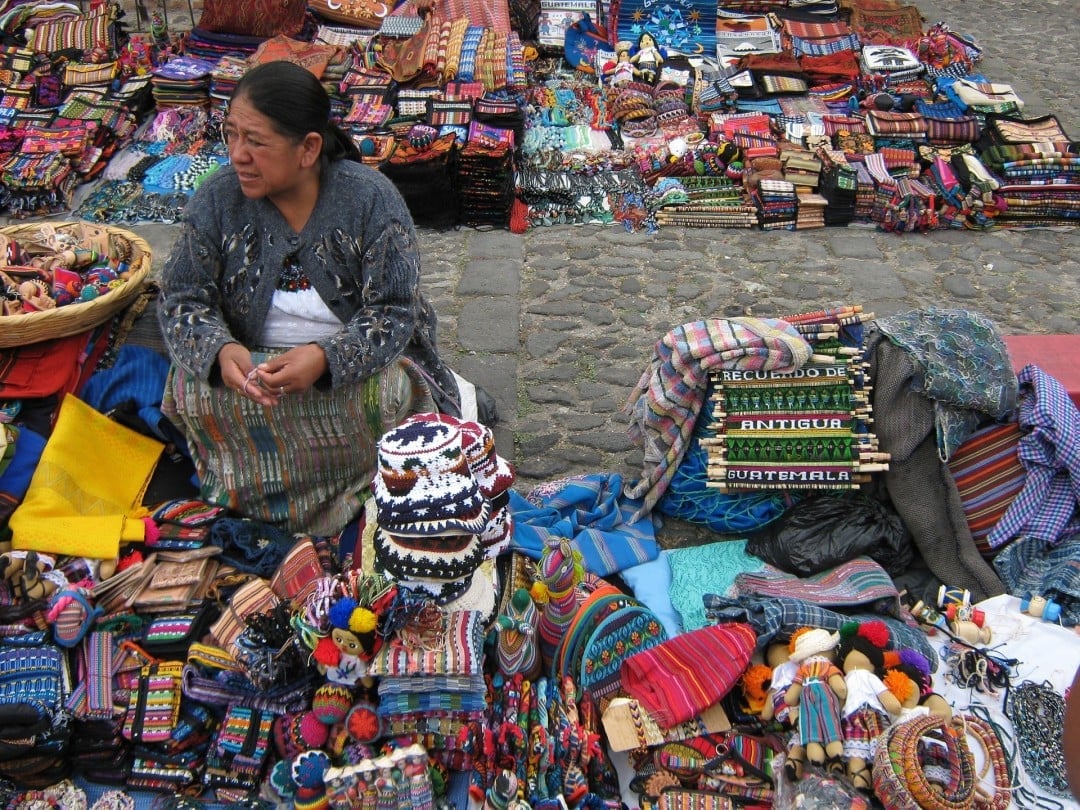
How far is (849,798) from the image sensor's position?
6.95 ft

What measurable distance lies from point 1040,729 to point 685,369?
1.50m

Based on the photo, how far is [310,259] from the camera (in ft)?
8.87

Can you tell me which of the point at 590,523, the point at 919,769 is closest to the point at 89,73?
the point at 590,523

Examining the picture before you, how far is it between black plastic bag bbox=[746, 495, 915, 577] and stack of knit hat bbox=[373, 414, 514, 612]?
1.25 meters

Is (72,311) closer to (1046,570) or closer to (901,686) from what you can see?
(901,686)

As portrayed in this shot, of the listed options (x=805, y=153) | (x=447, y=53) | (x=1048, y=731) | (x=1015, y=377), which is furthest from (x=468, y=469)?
(x=447, y=53)

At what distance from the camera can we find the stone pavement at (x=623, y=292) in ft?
13.0

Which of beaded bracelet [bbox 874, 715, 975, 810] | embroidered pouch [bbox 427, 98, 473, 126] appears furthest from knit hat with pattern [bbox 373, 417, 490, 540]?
embroidered pouch [bbox 427, 98, 473, 126]

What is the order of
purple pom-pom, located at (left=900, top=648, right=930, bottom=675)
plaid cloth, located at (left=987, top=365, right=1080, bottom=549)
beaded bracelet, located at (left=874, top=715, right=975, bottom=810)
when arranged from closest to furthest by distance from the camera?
beaded bracelet, located at (left=874, top=715, right=975, bottom=810) → purple pom-pom, located at (left=900, top=648, right=930, bottom=675) → plaid cloth, located at (left=987, top=365, right=1080, bottom=549)

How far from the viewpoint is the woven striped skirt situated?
2791 millimetres

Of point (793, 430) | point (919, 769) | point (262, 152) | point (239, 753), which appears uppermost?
point (262, 152)

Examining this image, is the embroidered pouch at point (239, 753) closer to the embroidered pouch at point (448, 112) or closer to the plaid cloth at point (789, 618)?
the plaid cloth at point (789, 618)

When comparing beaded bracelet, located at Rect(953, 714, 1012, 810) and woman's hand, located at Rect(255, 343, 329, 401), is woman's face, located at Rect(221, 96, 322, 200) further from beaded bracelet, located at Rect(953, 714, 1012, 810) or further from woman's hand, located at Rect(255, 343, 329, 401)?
beaded bracelet, located at Rect(953, 714, 1012, 810)

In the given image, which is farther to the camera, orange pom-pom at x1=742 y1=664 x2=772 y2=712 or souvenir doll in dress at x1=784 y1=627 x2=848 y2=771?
orange pom-pom at x1=742 y1=664 x2=772 y2=712
